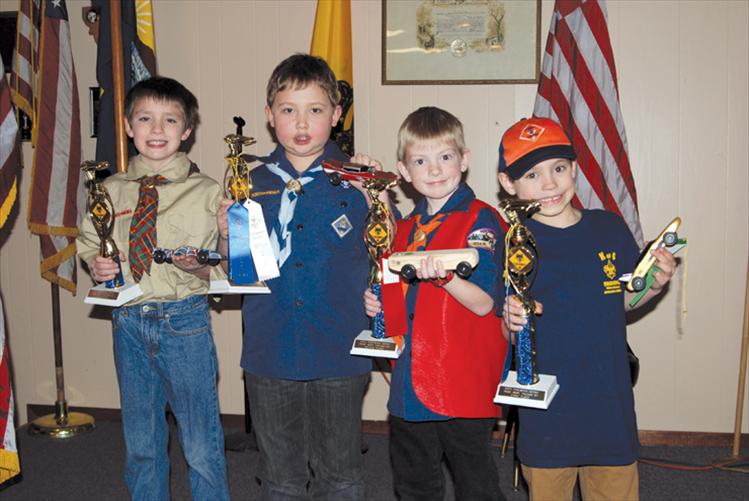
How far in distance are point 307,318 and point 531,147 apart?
0.81 meters

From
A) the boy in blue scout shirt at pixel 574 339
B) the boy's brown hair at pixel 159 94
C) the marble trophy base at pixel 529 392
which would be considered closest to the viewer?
the marble trophy base at pixel 529 392

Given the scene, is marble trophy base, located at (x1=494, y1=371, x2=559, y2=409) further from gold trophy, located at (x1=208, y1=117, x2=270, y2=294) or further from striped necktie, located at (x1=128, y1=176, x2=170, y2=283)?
striped necktie, located at (x1=128, y1=176, x2=170, y2=283)

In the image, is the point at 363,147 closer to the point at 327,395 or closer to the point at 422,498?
the point at 327,395

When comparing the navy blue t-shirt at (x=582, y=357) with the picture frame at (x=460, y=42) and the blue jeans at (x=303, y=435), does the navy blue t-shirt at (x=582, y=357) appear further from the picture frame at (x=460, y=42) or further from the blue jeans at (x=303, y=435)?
the picture frame at (x=460, y=42)

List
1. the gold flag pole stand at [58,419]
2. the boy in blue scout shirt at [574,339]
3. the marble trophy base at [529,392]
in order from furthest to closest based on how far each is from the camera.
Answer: the gold flag pole stand at [58,419], the boy in blue scout shirt at [574,339], the marble trophy base at [529,392]

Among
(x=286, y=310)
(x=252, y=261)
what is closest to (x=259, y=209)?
(x=252, y=261)

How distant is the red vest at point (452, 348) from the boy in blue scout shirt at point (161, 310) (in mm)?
732

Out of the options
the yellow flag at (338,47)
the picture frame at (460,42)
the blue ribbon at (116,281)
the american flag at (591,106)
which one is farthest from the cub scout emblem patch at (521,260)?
the picture frame at (460,42)

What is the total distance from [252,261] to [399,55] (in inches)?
72.1

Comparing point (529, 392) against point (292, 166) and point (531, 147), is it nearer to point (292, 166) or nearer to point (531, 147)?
point (531, 147)

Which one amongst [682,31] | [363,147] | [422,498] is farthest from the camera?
[363,147]

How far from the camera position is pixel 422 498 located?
2.14m

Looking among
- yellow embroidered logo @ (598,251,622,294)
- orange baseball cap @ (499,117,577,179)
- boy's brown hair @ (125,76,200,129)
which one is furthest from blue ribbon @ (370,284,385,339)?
boy's brown hair @ (125,76,200,129)

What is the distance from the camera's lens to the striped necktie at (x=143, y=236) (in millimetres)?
2338
